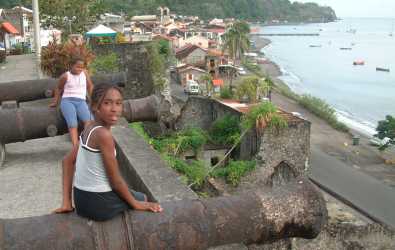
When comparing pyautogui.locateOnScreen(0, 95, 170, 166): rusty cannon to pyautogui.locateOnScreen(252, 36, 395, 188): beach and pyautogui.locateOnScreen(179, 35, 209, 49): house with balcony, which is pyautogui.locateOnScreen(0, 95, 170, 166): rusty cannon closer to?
pyautogui.locateOnScreen(252, 36, 395, 188): beach

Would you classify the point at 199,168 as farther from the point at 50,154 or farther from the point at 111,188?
the point at 111,188

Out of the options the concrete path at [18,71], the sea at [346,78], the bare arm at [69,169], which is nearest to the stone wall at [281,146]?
the concrete path at [18,71]

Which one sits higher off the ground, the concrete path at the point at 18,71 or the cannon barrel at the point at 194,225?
the cannon barrel at the point at 194,225

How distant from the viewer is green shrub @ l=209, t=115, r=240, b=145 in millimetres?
20194

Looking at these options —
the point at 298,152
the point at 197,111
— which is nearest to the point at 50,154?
the point at 298,152

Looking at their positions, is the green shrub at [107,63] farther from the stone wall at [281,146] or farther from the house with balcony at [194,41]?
the house with balcony at [194,41]

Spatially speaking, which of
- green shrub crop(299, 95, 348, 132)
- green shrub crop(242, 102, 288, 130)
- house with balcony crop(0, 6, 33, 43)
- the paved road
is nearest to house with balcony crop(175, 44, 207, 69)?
green shrub crop(299, 95, 348, 132)

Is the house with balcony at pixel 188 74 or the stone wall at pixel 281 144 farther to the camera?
the house with balcony at pixel 188 74

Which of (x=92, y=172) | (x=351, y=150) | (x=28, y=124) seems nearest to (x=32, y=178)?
(x=28, y=124)

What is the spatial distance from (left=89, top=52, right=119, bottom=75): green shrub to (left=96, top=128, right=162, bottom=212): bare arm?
12.1 metres

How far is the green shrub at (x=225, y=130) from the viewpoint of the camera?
66.3 ft

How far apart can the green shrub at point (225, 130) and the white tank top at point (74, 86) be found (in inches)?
521

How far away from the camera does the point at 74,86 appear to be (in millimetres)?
7023

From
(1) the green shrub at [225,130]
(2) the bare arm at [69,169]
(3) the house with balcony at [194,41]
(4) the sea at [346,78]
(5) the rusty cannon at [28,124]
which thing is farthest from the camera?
(3) the house with balcony at [194,41]
